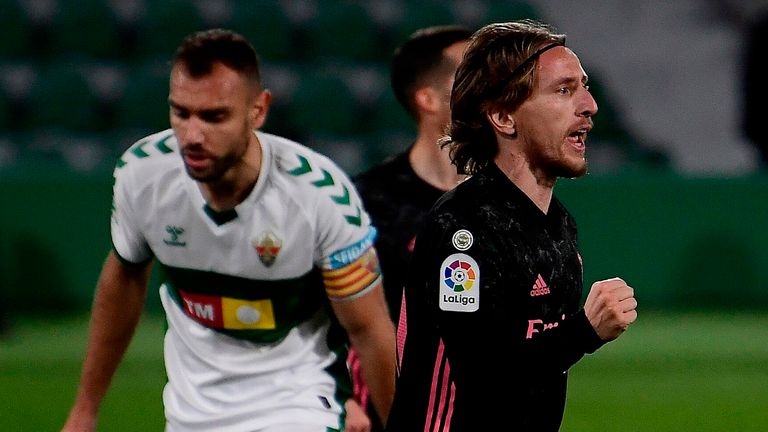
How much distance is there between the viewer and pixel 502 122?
12.2 feet

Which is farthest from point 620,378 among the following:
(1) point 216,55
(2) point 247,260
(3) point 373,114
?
(1) point 216,55

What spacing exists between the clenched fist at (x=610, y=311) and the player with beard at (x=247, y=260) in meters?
1.03

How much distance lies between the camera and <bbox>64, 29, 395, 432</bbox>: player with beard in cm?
423

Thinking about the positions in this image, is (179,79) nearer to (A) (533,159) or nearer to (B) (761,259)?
(A) (533,159)

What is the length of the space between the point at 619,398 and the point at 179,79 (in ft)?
18.8

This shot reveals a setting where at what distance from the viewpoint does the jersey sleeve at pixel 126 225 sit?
433 centimetres

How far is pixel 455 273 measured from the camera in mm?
3414

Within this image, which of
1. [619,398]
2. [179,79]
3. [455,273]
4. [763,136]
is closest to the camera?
[455,273]

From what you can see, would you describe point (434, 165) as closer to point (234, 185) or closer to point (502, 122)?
point (234, 185)

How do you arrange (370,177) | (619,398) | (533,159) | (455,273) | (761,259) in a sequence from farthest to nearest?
(761,259), (619,398), (370,177), (533,159), (455,273)

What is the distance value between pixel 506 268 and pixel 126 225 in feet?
4.68

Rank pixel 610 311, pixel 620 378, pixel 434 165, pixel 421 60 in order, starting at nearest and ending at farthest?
pixel 610 311, pixel 434 165, pixel 421 60, pixel 620 378

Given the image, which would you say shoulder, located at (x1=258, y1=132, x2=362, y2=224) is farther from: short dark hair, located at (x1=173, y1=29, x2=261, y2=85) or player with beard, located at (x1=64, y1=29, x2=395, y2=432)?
short dark hair, located at (x1=173, y1=29, x2=261, y2=85)

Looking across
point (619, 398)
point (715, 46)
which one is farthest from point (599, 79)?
point (619, 398)
